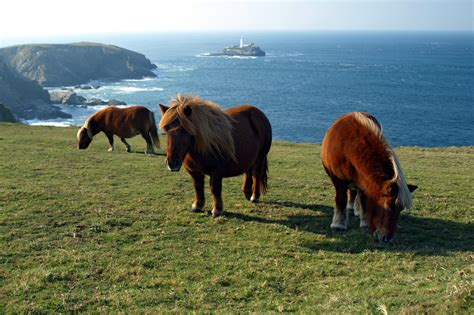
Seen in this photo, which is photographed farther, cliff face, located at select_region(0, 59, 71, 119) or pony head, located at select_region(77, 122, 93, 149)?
cliff face, located at select_region(0, 59, 71, 119)

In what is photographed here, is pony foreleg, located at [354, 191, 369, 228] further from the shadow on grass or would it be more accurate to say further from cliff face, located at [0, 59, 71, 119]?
cliff face, located at [0, 59, 71, 119]

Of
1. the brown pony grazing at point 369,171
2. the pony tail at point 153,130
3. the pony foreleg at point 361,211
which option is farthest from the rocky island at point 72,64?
the brown pony grazing at point 369,171

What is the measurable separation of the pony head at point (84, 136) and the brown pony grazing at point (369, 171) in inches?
592

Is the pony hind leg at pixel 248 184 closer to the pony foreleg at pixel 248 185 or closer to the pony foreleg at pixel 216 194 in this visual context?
the pony foreleg at pixel 248 185

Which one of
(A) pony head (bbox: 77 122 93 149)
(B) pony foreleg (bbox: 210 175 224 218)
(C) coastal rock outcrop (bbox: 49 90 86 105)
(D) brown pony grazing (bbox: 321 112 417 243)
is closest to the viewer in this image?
(D) brown pony grazing (bbox: 321 112 417 243)

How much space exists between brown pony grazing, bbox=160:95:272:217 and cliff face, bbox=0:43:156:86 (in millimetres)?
133334

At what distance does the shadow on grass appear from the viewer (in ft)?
29.8

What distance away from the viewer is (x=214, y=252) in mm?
8773

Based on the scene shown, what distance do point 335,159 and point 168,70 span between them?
531 ft

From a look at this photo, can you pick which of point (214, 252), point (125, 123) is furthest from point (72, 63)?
point (214, 252)

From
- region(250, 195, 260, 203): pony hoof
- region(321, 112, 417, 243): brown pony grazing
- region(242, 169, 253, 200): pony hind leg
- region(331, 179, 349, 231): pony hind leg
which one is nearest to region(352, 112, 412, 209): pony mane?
region(321, 112, 417, 243): brown pony grazing

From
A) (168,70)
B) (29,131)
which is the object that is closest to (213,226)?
(29,131)

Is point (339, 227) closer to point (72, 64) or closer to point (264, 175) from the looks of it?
point (264, 175)

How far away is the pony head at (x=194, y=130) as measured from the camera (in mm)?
9422
